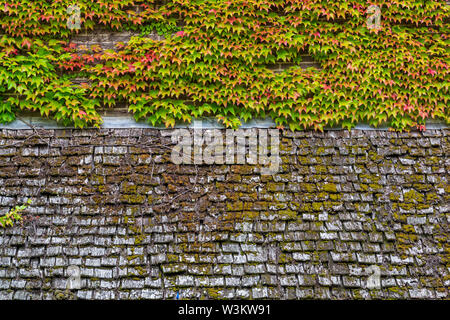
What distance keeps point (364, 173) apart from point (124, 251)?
2912 millimetres

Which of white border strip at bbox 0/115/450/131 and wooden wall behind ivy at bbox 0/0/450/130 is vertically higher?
wooden wall behind ivy at bbox 0/0/450/130

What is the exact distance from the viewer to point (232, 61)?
14.6ft

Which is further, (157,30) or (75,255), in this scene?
(157,30)

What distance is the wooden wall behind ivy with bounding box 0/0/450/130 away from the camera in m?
4.34

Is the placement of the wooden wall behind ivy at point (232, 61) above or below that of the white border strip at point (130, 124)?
above

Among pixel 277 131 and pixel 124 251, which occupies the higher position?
pixel 277 131

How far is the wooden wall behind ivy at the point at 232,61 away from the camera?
14.3 feet

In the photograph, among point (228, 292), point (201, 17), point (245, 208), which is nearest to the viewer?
point (228, 292)

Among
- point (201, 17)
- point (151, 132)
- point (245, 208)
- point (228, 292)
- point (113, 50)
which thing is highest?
point (201, 17)

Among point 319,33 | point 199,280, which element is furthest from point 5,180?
point 319,33

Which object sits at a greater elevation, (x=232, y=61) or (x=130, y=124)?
(x=232, y=61)

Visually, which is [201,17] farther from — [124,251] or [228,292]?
[228,292]

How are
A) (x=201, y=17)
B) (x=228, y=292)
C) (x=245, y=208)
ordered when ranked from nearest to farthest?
(x=228, y=292) → (x=245, y=208) → (x=201, y=17)

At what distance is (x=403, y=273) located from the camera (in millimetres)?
3730
